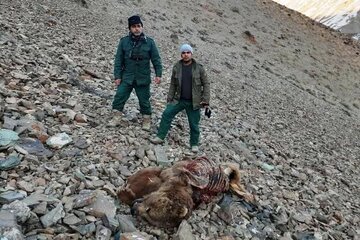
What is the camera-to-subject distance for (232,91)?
1423 cm

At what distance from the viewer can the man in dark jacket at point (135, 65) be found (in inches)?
289

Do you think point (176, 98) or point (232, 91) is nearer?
point (176, 98)

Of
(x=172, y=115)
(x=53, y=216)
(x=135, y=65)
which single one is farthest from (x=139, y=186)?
(x=135, y=65)

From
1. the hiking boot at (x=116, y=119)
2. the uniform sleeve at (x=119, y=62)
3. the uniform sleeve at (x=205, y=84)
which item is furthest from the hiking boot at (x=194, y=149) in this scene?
the uniform sleeve at (x=119, y=62)

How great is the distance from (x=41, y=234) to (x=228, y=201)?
2744 millimetres

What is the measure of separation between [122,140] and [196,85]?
1546mm

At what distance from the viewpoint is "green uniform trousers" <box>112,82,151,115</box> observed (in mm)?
7641

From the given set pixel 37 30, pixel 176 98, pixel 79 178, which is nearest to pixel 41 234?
pixel 79 178

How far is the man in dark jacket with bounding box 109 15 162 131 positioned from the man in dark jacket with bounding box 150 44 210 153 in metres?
0.41

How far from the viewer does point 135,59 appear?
7.41m

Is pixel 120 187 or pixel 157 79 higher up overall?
pixel 157 79

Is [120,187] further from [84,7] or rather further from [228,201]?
[84,7]

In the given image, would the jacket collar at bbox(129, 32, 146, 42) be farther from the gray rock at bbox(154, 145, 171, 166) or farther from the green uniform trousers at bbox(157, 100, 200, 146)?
the gray rock at bbox(154, 145, 171, 166)

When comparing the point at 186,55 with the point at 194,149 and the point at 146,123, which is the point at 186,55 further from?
the point at 194,149
